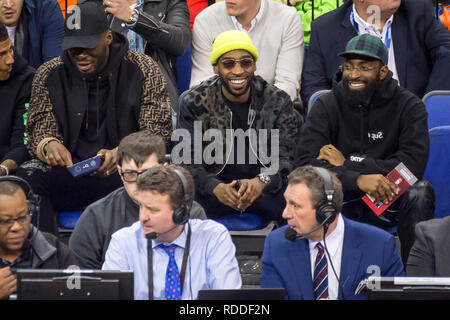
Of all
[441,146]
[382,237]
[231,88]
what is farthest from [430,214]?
[231,88]

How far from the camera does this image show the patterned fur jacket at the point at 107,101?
549cm

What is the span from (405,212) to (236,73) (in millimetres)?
1323

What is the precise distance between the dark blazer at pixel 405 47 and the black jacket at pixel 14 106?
6.14 feet

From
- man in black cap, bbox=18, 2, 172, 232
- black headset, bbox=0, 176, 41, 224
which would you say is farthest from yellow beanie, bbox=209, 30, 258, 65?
black headset, bbox=0, 176, 41, 224

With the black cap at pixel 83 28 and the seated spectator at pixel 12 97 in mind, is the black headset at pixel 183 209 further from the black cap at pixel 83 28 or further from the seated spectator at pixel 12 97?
the seated spectator at pixel 12 97

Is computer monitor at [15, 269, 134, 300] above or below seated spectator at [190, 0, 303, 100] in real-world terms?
below

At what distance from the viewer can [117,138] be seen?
218 inches

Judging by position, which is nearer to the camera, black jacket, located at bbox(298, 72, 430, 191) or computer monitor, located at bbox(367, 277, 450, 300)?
computer monitor, located at bbox(367, 277, 450, 300)

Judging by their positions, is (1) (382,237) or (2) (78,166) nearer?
(1) (382,237)

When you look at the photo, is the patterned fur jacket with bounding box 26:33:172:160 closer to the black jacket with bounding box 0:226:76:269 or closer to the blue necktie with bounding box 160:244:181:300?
the black jacket with bounding box 0:226:76:269

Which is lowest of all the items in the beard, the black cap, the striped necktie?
the striped necktie

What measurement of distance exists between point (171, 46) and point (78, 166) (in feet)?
4.37

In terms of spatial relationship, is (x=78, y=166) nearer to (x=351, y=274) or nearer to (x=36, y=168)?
(x=36, y=168)

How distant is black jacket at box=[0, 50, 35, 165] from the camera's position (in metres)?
5.69
